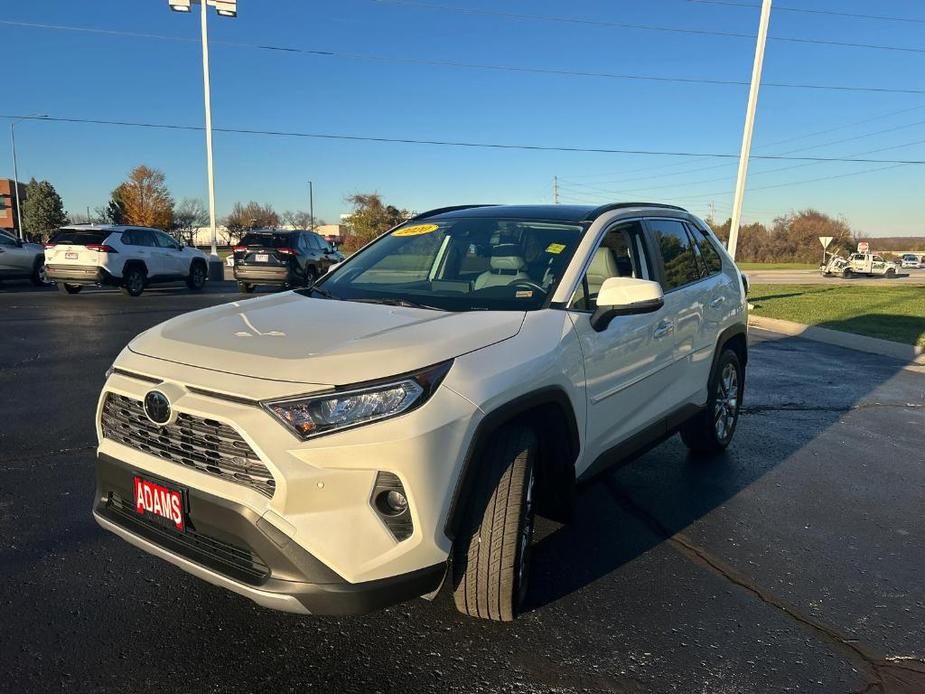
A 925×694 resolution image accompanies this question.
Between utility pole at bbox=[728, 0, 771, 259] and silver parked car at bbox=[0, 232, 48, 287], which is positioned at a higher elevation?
utility pole at bbox=[728, 0, 771, 259]

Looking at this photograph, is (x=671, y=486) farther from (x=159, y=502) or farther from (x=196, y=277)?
(x=196, y=277)

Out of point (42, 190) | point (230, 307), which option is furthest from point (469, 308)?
point (42, 190)

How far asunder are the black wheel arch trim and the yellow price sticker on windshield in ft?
5.50

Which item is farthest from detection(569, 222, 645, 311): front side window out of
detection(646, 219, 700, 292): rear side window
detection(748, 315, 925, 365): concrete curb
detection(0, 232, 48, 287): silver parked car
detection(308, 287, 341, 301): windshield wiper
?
detection(0, 232, 48, 287): silver parked car

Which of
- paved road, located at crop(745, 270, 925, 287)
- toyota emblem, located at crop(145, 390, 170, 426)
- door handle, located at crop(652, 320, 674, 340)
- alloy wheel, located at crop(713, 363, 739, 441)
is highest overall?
door handle, located at crop(652, 320, 674, 340)

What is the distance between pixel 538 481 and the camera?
306 cm

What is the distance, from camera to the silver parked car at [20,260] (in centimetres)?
1725

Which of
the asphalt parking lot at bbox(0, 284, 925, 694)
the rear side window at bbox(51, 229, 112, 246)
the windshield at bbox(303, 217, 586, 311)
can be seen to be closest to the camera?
the asphalt parking lot at bbox(0, 284, 925, 694)

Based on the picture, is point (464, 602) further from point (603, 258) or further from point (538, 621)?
point (603, 258)

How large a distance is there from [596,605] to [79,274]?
50.7ft

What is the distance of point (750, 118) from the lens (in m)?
16.8

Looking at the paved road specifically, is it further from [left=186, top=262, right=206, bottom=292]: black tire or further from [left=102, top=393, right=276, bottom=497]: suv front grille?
[left=102, top=393, right=276, bottom=497]: suv front grille

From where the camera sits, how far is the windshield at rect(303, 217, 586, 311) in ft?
10.5

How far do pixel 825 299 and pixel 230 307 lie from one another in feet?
67.3
